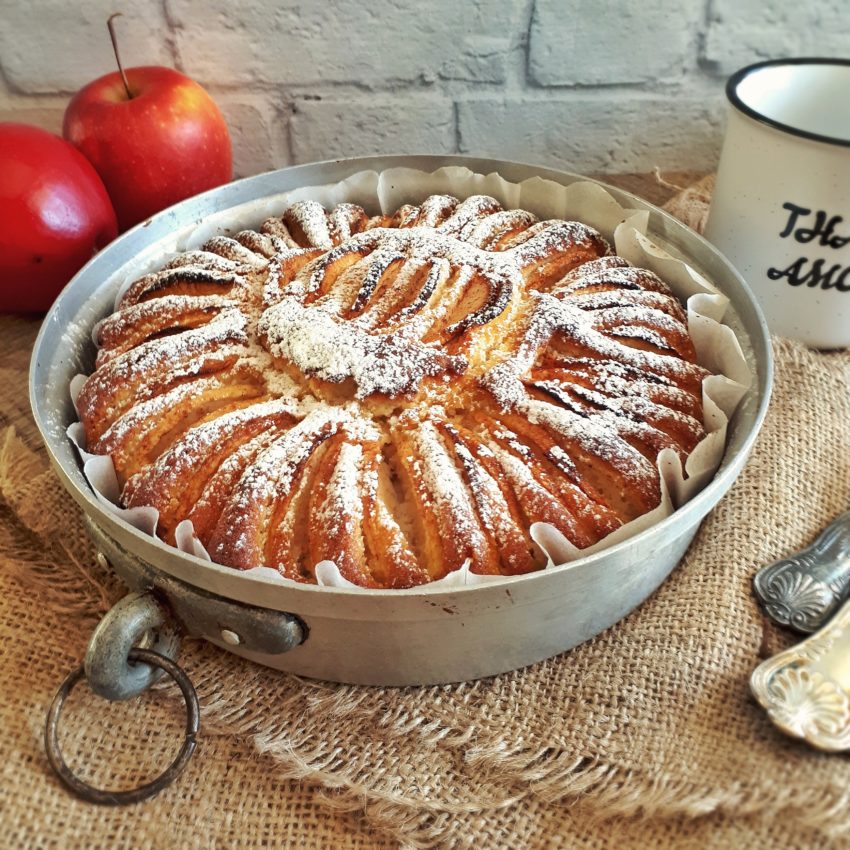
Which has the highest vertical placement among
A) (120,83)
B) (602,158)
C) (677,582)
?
(120,83)

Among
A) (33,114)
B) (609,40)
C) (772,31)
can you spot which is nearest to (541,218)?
(609,40)

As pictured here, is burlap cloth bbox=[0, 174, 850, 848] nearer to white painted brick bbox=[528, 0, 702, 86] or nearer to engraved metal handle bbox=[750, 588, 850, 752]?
engraved metal handle bbox=[750, 588, 850, 752]

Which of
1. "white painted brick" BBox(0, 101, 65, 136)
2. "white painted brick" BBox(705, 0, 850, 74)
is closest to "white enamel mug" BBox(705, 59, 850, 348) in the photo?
"white painted brick" BBox(705, 0, 850, 74)

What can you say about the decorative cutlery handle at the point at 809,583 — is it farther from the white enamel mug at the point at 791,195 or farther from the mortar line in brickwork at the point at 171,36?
the mortar line in brickwork at the point at 171,36

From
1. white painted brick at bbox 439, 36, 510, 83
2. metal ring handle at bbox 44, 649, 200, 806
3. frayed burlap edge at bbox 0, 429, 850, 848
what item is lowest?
frayed burlap edge at bbox 0, 429, 850, 848

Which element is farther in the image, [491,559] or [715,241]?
[715,241]

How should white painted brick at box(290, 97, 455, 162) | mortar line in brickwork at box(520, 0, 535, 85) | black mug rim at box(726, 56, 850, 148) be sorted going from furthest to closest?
1. white painted brick at box(290, 97, 455, 162)
2. mortar line in brickwork at box(520, 0, 535, 85)
3. black mug rim at box(726, 56, 850, 148)

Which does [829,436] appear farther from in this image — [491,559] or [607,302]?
[491,559]

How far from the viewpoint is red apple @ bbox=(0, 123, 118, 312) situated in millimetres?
1348

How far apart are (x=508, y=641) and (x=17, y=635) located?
593mm

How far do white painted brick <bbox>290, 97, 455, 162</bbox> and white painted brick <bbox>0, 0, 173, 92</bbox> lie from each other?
0.96 ft

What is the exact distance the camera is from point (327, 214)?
1.40 m

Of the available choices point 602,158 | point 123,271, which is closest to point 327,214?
point 123,271

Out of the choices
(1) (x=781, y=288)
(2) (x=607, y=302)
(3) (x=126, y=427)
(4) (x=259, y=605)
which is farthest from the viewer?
(1) (x=781, y=288)
